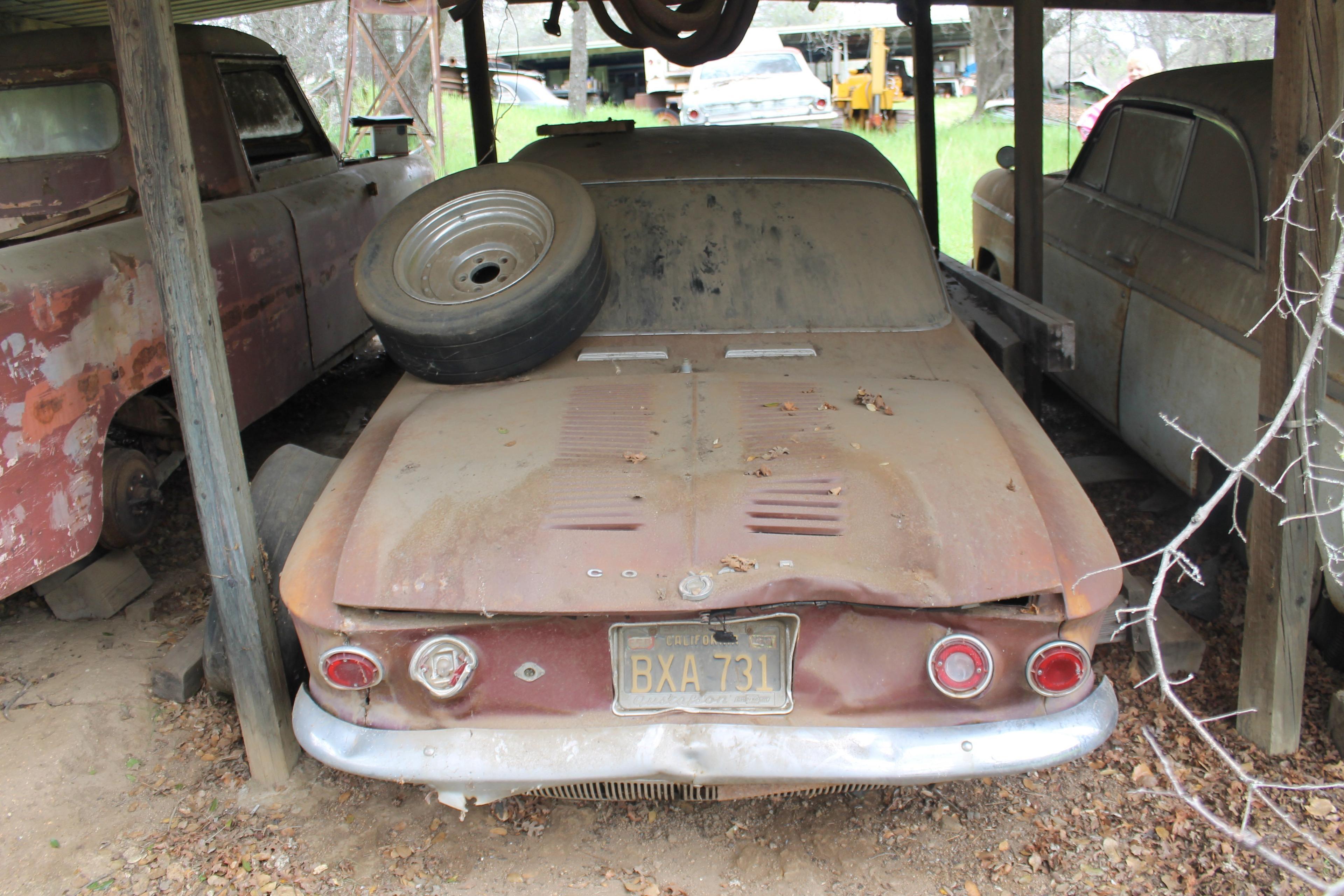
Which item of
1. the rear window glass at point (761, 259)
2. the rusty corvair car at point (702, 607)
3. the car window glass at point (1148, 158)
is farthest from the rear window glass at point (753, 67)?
the rusty corvair car at point (702, 607)

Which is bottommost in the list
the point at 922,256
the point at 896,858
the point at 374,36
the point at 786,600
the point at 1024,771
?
the point at 896,858

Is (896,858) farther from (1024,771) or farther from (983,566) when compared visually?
(983,566)

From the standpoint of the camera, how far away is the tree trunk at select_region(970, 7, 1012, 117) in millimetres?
19172

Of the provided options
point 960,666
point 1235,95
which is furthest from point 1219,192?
point 960,666

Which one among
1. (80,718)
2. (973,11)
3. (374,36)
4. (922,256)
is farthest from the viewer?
(973,11)

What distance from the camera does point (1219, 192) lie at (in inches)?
169

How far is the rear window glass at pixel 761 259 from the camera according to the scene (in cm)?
361

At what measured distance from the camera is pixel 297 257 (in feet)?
16.1

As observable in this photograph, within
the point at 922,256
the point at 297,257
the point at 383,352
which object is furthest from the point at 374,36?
the point at 922,256

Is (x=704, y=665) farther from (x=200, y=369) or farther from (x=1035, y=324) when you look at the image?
(x=1035, y=324)

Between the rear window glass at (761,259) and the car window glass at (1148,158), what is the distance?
1.72 m

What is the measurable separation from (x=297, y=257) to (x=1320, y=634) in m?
4.66

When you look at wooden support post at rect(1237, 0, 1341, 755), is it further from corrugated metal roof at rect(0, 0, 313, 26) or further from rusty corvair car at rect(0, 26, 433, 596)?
corrugated metal roof at rect(0, 0, 313, 26)

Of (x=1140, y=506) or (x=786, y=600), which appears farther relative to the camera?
(x=1140, y=506)
